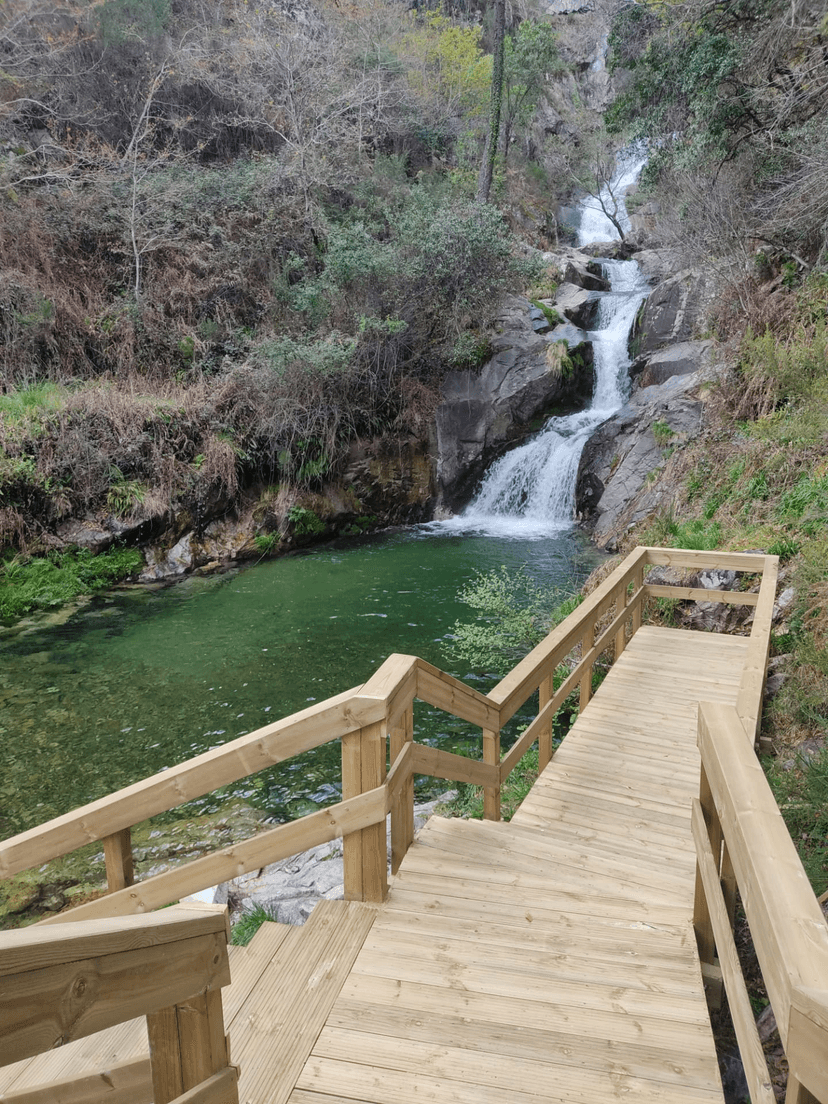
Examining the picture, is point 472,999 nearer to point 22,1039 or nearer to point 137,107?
point 22,1039

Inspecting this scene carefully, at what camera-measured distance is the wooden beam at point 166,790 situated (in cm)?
208

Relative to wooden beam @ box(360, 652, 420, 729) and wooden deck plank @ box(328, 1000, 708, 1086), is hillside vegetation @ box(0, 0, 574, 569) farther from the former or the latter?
wooden deck plank @ box(328, 1000, 708, 1086)

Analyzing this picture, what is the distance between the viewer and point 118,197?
15156 millimetres

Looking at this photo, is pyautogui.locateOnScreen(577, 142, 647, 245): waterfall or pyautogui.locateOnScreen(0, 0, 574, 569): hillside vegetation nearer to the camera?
pyautogui.locateOnScreen(0, 0, 574, 569): hillside vegetation

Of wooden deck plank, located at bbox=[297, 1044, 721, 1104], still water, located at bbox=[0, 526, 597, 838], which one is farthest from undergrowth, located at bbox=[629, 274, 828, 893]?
still water, located at bbox=[0, 526, 597, 838]

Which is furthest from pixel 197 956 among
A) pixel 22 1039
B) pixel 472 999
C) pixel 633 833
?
pixel 633 833

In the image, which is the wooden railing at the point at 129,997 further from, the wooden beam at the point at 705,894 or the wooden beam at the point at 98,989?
the wooden beam at the point at 705,894

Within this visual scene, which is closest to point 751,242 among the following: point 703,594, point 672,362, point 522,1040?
point 672,362

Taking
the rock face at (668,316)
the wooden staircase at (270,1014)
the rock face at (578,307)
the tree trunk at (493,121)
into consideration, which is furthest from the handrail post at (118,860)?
the tree trunk at (493,121)

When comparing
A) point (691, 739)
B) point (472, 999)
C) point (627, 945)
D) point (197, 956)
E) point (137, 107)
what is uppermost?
point (137, 107)

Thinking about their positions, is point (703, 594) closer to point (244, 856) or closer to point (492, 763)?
point (492, 763)

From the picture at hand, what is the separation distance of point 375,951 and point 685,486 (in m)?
9.84

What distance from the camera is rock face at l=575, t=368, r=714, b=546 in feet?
42.4

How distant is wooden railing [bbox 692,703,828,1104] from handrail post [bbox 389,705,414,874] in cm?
113
